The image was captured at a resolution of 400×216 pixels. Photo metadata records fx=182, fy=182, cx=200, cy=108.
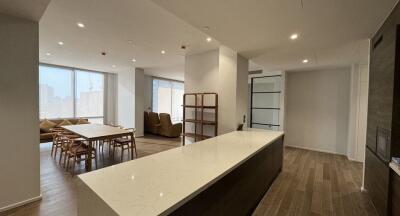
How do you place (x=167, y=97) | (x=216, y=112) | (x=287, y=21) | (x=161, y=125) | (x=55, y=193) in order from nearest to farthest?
(x=287, y=21) < (x=55, y=193) < (x=216, y=112) < (x=161, y=125) < (x=167, y=97)

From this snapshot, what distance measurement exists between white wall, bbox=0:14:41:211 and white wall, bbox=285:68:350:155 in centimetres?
632

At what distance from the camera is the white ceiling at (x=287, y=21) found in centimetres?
192

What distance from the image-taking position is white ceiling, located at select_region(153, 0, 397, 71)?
192 centimetres

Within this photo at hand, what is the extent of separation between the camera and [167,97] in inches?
403

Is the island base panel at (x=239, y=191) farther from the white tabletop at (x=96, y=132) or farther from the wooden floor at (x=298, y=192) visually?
the white tabletop at (x=96, y=132)

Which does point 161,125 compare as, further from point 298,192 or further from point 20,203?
point 298,192

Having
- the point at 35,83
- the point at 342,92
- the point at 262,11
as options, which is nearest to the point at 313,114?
the point at 342,92

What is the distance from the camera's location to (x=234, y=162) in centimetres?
162

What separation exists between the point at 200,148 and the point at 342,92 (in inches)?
204

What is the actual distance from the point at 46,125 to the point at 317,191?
7.80 metres

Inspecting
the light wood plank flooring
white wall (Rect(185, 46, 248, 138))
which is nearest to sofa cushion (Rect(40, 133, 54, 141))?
the light wood plank flooring

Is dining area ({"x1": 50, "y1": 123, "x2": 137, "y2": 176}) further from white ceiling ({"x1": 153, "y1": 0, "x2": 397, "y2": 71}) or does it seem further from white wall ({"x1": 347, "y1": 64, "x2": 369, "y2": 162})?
white wall ({"x1": 347, "y1": 64, "x2": 369, "y2": 162})

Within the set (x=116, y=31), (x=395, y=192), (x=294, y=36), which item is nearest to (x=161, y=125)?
(x=116, y=31)

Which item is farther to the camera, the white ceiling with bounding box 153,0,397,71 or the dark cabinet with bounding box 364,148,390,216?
the dark cabinet with bounding box 364,148,390,216
